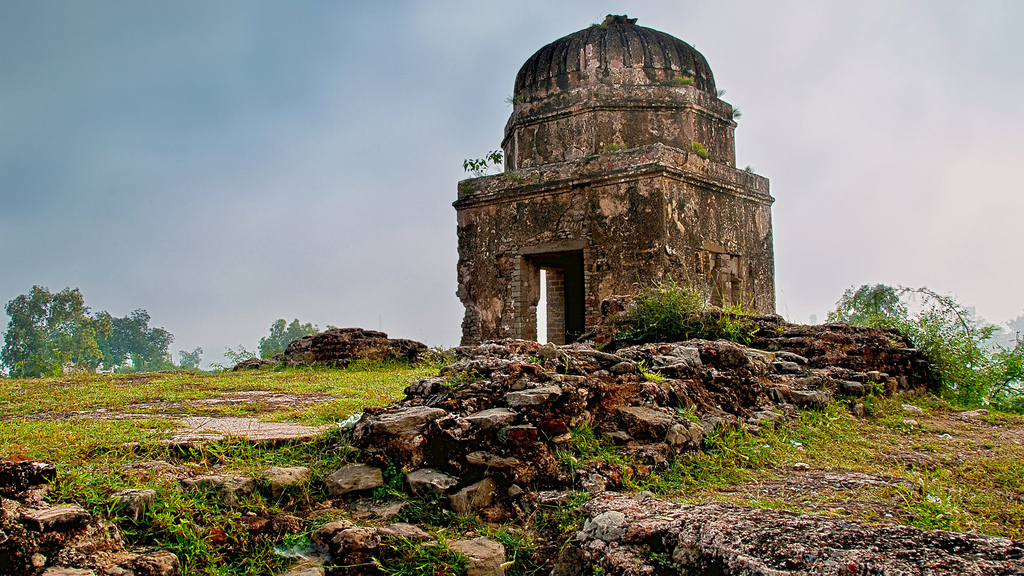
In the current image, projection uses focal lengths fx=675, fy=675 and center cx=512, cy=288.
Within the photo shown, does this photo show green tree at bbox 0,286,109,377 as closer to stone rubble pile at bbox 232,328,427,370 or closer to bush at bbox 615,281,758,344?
stone rubble pile at bbox 232,328,427,370

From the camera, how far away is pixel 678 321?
249 inches

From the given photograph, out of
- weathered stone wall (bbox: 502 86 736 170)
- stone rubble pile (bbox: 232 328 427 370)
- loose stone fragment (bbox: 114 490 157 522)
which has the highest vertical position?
weathered stone wall (bbox: 502 86 736 170)

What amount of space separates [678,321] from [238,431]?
162 inches

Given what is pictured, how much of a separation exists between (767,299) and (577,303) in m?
3.48

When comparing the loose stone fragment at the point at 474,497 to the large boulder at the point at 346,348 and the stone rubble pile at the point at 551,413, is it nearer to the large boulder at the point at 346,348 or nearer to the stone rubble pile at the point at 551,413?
the stone rubble pile at the point at 551,413

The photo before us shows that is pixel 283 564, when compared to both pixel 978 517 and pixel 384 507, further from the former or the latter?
pixel 978 517

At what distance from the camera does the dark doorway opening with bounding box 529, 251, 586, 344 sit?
1273cm

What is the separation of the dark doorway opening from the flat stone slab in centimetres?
899

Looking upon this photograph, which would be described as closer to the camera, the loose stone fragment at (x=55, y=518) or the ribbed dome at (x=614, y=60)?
the loose stone fragment at (x=55, y=518)

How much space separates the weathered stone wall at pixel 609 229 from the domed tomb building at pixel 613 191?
0.02m

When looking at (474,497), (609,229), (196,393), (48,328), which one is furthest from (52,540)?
(48,328)

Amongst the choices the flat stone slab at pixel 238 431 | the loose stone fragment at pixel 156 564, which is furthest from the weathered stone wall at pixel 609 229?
the loose stone fragment at pixel 156 564

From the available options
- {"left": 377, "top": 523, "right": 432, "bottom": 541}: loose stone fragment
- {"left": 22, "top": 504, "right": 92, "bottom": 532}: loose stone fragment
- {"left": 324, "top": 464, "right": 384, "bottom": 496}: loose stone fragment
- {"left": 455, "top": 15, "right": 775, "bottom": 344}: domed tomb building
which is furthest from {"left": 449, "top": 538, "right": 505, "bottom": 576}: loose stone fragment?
{"left": 455, "top": 15, "right": 775, "bottom": 344}: domed tomb building

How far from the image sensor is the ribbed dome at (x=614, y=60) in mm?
10648
